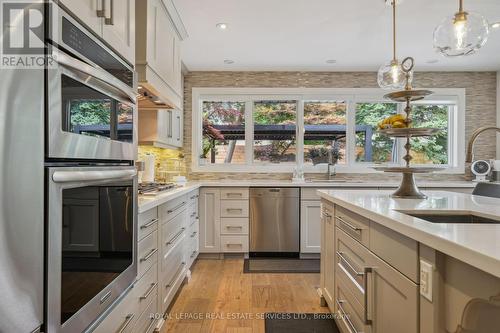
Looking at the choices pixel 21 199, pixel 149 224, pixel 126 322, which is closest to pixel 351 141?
pixel 149 224

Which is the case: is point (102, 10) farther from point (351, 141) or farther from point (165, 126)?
point (351, 141)

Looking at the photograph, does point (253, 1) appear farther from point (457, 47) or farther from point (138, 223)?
point (138, 223)

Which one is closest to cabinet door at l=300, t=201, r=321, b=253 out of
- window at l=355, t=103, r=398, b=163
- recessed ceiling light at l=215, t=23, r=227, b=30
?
window at l=355, t=103, r=398, b=163

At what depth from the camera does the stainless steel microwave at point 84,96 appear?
2.67 feet

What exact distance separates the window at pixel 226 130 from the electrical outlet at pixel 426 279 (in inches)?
139

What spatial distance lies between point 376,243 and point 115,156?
1.17 metres

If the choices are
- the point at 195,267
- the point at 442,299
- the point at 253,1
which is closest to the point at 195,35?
the point at 253,1

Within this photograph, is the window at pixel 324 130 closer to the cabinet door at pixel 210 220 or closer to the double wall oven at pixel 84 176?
the cabinet door at pixel 210 220

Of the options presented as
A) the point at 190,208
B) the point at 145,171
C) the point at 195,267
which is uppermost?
the point at 145,171

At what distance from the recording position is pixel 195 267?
3.43 meters

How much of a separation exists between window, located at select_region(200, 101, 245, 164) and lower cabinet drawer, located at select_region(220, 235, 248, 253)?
116cm

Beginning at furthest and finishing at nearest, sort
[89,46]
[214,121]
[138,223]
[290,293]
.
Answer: [214,121] → [290,293] → [138,223] → [89,46]

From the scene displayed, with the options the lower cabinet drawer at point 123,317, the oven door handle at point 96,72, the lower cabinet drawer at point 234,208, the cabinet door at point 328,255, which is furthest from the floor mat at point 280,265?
the oven door handle at point 96,72

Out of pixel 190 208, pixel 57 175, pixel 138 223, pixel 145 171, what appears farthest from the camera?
pixel 190 208
